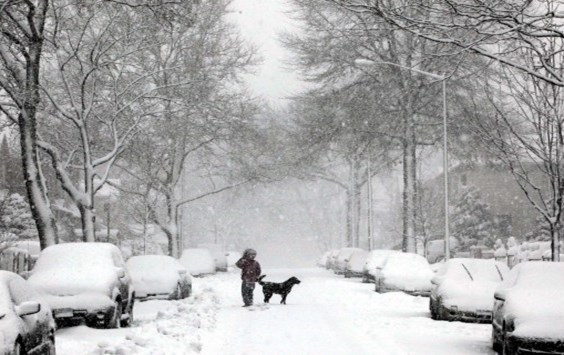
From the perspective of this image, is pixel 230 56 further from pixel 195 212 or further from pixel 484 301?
pixel 195 212

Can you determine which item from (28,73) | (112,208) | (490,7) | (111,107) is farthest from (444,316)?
(112,208)

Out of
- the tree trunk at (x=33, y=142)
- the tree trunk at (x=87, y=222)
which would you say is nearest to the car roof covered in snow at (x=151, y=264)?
the tree trunk at (x=87, y=222)

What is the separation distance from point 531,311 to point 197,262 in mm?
30692

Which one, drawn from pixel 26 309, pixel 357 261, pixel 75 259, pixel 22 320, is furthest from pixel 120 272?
pixel 357 261

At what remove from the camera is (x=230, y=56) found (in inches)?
1350

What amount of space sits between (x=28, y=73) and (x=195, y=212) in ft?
283

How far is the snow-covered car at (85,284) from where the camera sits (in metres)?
14.0

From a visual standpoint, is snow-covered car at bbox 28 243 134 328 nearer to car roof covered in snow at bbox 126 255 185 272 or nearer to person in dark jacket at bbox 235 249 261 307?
person in dark jacket at bbox 235 249 261 307

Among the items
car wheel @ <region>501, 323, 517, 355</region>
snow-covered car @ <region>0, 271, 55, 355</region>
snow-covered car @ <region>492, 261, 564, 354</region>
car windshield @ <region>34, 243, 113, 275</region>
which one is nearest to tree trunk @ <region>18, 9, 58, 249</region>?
car windshield @ <region>34, 243, 113, 275</region>

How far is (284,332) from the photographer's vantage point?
1434cm

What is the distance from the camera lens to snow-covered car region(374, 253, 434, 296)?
2555 cm

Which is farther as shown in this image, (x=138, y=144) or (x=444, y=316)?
(x=138, y=144)

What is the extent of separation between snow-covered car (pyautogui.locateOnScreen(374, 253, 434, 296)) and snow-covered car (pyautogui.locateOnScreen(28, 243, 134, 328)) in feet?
39.3

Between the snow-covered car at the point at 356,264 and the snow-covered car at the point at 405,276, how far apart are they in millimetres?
11754
